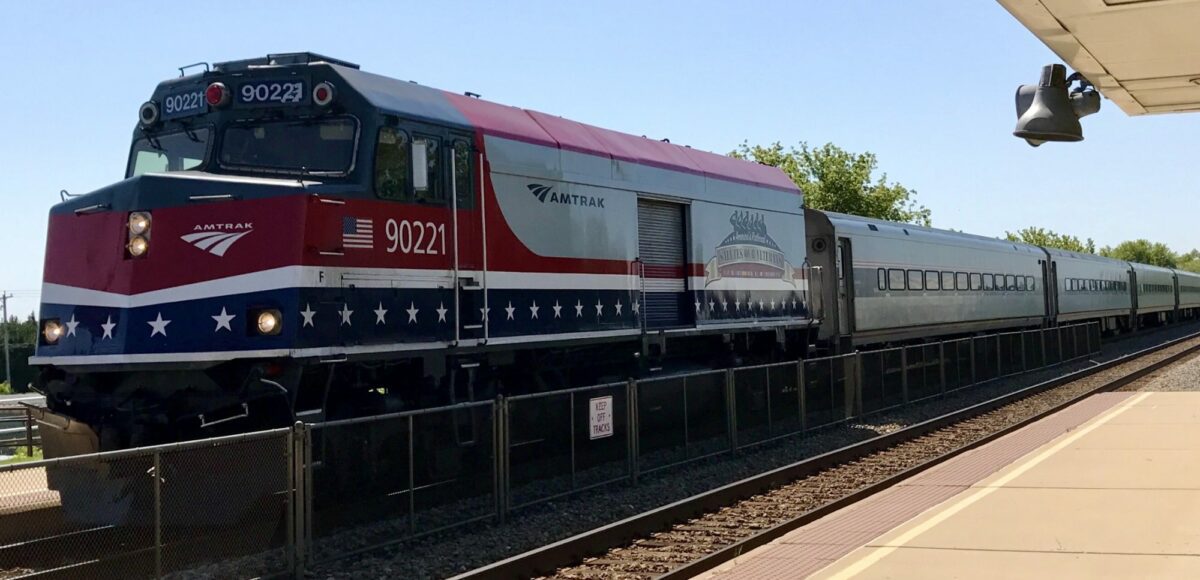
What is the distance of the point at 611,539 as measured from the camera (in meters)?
9.81

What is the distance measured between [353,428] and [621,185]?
6538 mm

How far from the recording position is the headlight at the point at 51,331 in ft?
34.2

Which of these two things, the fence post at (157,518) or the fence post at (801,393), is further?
the fence post at (801,393)

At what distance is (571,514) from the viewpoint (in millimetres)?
11500

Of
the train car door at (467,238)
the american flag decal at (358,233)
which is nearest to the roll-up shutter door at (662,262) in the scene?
the train car door at (467,238)

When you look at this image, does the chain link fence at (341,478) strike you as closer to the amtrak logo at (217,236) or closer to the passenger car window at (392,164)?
the amtrak logo at (217,236)

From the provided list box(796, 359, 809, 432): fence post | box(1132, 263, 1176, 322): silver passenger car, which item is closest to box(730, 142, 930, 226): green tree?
box(1132, 263, 1176, 322): silver passenger car

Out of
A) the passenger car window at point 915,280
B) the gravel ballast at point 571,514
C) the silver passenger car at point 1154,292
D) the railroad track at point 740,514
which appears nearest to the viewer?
the railroad track at point 740,514

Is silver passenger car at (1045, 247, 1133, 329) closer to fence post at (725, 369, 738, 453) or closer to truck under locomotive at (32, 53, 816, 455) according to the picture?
fence post at (725, 369, 738, 453)

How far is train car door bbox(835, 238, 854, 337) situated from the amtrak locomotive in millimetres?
7800

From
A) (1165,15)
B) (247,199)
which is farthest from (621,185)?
(1165,15)

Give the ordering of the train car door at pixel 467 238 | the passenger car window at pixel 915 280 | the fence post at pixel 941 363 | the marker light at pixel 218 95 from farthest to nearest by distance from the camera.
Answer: the passenger car window at pixel 915 280 → the fence post at pixel 941 363 → the train car door at pixel 467 238 → the marker light at pixel 218 95

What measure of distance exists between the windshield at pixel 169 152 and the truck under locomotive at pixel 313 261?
2 centimetres

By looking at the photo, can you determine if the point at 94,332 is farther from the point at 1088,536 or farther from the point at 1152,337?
the point at 1152,337
